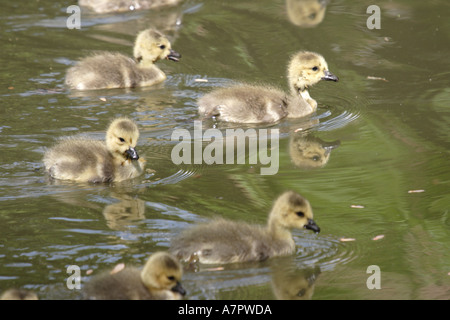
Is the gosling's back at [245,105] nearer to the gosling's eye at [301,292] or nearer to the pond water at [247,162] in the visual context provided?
the pond water at [247,162]

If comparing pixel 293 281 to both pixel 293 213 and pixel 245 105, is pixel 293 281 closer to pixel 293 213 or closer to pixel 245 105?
pixel 293 213

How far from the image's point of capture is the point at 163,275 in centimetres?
432

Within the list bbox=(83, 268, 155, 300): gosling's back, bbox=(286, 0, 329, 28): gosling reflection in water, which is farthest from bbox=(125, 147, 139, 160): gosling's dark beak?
bbox=(286, 0, 329, 28): gosling reflection in water

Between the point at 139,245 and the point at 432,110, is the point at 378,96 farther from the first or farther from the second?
the point at 139,245

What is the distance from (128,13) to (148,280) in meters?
6.63

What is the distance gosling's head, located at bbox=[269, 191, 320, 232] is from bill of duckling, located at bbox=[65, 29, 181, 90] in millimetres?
3586

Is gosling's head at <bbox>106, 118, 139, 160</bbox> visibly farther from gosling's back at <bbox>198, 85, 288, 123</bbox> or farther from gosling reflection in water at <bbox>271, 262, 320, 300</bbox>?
gosling reflection in water at <bbox>271, 262, 320, 300</bbox>

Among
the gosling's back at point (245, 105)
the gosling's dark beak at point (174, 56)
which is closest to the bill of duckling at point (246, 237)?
the gosling's back at point (245, 105)

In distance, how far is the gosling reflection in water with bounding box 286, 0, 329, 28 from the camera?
33.3 ft

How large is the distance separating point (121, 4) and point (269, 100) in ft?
12.1

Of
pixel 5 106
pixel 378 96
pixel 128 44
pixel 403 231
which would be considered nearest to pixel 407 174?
pixel 403 231

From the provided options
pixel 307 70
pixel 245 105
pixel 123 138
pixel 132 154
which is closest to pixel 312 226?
pixel 132 154

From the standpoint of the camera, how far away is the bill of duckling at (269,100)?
7.43 metres

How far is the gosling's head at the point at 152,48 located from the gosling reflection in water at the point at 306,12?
6.55 feet
